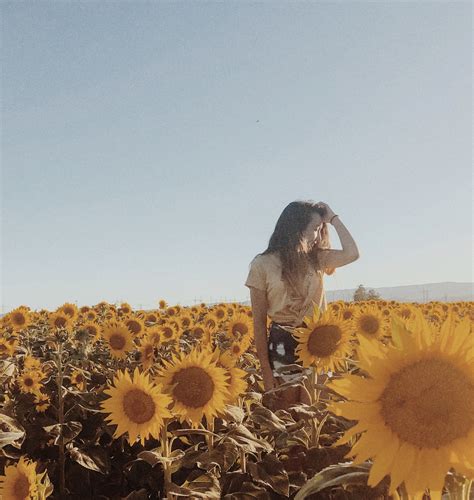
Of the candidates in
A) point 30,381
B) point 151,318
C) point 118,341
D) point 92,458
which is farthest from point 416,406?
point 151,318

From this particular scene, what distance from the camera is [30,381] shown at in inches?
235

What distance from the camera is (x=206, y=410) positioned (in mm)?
2877

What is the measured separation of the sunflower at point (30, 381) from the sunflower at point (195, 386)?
128 inches

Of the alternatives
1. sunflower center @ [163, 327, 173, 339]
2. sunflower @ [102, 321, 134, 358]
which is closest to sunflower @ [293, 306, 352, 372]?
sunflower @ [102, 321, 134, 358]

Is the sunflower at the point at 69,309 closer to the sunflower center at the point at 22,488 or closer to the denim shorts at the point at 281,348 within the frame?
the denim shorts at the point at 281,348

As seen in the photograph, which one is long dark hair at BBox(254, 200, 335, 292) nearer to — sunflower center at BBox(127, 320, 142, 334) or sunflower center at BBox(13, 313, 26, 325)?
sunflower center at BBox(127, 320, 142, 334)

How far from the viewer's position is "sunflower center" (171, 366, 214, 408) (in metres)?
2.90

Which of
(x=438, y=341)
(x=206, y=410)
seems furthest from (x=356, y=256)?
(x=438, y=341)

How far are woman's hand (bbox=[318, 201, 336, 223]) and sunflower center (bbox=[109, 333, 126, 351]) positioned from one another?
9.07 ft

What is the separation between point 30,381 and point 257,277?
299 centimetres

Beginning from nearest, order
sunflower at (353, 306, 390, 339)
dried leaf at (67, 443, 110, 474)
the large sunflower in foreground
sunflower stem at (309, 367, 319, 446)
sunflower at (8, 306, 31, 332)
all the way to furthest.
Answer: the large sunflower in foreground
sunflower stem at (309, 367, 319, 446)
dried leaf at (67, 443, 110, 474)
sunflower at (353, 306, 390, 339)
sunflower at (8, 306, 31, 332)

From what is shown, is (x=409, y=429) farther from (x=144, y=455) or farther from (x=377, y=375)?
(x=144, y=455)

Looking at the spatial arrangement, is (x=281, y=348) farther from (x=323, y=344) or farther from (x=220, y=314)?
(x=220, y=314)

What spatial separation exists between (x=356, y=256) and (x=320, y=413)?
2.29 meters
